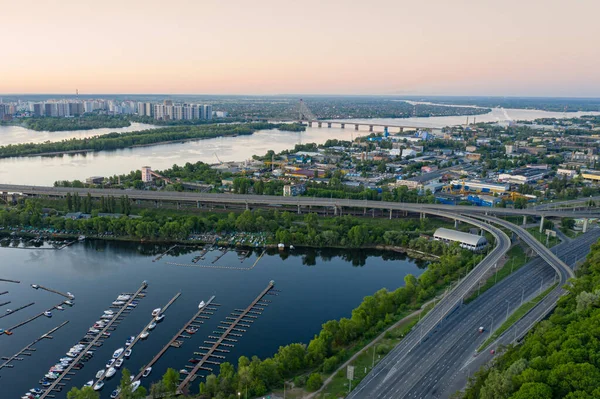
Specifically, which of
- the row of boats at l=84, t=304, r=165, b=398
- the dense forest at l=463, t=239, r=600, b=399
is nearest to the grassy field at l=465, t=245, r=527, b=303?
the dense forest at l=463, t=239, r=600, b=399

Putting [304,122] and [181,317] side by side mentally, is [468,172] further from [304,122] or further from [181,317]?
[304,122]

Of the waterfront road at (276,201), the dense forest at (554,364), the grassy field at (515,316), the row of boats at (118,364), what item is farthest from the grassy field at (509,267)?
the row of boats at (118,364)

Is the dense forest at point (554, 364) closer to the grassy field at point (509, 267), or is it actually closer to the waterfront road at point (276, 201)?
the grassy field at point (509, 267)

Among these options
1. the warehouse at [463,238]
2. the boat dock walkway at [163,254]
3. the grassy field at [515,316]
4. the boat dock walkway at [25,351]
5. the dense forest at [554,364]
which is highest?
the dense forest at [554,364]

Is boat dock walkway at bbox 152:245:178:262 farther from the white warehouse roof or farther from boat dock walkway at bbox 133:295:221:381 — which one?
the white warehouse roof

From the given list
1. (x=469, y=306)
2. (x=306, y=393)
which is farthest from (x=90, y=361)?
(x=469, y=306)
